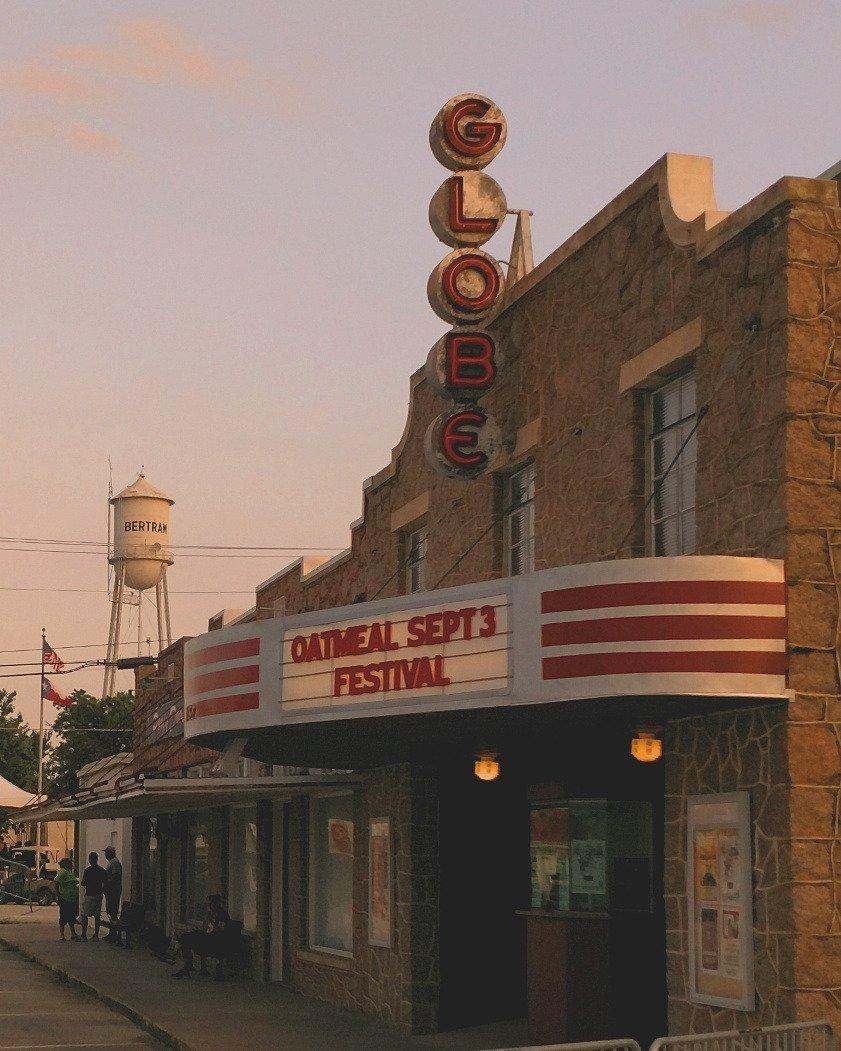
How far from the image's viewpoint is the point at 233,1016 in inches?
910

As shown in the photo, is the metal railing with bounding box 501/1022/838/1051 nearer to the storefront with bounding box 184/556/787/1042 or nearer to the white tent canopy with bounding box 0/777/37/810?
the storefront with bounding box 184/556/787/1042

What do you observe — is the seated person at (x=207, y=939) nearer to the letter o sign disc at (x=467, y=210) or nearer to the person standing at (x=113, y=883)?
the person standing at (x=113, y=883)

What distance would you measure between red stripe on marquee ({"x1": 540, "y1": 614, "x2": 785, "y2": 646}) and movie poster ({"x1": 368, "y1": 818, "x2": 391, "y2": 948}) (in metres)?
8.78

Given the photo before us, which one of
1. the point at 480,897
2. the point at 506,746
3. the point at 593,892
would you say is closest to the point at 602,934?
the point at 593,892

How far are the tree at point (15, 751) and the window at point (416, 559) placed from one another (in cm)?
7576

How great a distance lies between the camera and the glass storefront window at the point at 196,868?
36500 millimetres

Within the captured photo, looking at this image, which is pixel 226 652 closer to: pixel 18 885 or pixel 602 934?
pixel 602 934

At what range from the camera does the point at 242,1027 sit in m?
21.8

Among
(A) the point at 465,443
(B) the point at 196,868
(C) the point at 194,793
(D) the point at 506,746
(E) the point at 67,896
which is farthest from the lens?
(E) the point at 67,896

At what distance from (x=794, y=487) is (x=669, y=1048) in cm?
446

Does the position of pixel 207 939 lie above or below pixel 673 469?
below

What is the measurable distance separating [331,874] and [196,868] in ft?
41.4

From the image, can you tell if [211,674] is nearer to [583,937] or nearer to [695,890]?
[583,937]

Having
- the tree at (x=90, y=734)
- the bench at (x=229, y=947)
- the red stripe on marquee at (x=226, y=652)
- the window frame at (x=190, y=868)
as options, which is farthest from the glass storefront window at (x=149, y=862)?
the tree at (x=90, y=734)
